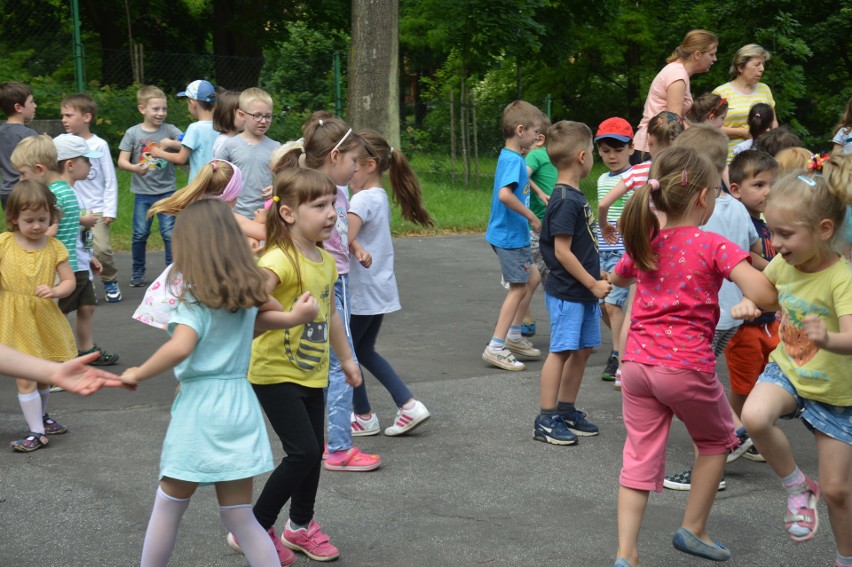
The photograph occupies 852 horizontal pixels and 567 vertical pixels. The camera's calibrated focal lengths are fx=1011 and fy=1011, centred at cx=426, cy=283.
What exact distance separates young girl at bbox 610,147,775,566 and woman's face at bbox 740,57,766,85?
16.2ft

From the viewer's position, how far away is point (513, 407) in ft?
20.7

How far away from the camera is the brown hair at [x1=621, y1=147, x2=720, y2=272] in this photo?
12.6 feet

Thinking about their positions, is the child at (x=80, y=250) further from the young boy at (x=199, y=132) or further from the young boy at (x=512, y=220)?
the young boy at (x=512, y=220)

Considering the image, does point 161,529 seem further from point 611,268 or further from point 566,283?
point 611,268

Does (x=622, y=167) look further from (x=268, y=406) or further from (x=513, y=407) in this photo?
(x=268, y=406)

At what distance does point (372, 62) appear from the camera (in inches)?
561

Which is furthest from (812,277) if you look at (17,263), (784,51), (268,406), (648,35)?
(648,35)

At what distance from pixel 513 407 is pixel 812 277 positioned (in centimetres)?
287

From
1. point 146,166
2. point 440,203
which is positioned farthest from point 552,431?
point 440,203

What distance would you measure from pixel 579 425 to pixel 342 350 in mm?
2030

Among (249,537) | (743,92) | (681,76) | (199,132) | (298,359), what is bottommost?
(249,537)

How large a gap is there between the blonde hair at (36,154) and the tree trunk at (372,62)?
26.4ft

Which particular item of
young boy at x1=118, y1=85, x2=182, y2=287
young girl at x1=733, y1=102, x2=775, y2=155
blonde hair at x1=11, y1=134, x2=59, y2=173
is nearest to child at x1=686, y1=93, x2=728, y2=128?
young girl at x1=733, y1=102, x2=775, y2=155

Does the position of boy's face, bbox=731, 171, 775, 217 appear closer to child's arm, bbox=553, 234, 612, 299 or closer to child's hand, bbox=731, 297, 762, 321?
child's arm, bbox=553, 234, 612, 299
